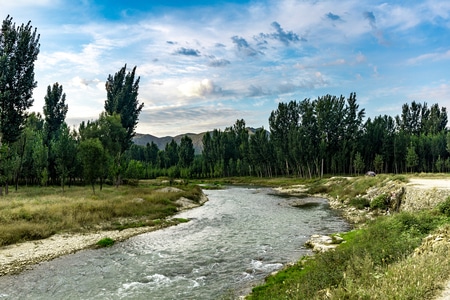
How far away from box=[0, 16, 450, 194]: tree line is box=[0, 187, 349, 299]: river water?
1193 inches

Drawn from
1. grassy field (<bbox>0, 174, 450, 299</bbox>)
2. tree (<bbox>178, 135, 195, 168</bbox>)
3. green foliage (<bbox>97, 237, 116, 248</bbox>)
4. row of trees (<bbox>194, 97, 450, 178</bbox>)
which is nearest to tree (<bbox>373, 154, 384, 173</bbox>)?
row of trees (<bbox>194, 97, 450, 178</bbox>)

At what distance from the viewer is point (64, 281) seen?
55.2 ft

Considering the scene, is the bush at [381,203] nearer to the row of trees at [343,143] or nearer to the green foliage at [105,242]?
the green foliage at [105,242]

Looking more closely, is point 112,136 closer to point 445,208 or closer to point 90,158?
point 90,158

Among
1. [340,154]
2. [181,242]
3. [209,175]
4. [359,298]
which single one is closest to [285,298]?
[359,298]

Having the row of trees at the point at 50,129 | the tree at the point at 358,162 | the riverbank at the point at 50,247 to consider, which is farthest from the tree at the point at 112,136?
the tree at the point at 358,162

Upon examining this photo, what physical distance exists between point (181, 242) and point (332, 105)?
82.5 metres

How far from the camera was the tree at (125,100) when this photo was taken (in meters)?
71.8

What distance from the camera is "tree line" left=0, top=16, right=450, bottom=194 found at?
47.2m

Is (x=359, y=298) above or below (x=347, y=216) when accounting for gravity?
above

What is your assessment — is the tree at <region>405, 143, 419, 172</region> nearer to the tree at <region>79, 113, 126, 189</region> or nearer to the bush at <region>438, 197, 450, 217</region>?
the tree at <region>79, 113, 126, 189</region>

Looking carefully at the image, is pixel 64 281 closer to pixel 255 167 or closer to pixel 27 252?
pixel 27 252

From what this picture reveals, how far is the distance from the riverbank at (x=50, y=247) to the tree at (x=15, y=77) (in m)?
28.5

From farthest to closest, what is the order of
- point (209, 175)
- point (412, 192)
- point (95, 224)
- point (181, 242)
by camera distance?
point (209, 175), point (95, 224), point (412, 192), point (181, 242)
